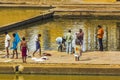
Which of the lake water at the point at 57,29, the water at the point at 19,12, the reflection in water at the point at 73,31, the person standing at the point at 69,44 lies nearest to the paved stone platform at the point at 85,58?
the person standing at the point at 69,44

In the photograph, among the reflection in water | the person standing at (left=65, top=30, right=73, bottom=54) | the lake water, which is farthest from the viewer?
the lake water

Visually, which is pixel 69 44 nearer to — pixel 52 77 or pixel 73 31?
pixel 52 77

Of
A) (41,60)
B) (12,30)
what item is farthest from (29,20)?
(41,60)

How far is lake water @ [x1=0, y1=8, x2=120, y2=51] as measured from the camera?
2952 centimetres

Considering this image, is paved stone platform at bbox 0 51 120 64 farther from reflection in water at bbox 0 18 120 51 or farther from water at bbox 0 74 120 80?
reflection in water at bbox 0 18 120 51

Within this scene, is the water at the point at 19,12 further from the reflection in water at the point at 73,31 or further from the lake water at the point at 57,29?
the reflection in water at the point at 73,31

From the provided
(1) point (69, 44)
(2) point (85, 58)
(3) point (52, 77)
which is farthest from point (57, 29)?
(3) point (52, 77)

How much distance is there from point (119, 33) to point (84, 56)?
11963 millimetres

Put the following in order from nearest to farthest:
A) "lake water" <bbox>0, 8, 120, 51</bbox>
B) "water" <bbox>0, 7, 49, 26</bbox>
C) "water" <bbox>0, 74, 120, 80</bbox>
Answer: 1. "water" <bbox>0, 74, 120, 80</bbox>
2. "lake water" <bbox>0, 8, 120, 51</bbox>
3. "water" <bbox>0, 7, 49, 26</bbox>

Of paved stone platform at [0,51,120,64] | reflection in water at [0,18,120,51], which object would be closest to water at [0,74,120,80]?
paved stone platform at [0,51,120,64]

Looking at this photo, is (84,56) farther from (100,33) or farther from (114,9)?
(114,9)

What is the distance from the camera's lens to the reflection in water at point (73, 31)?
95.9 ft

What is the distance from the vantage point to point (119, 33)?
34.9m

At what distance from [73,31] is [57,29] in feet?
7.82
